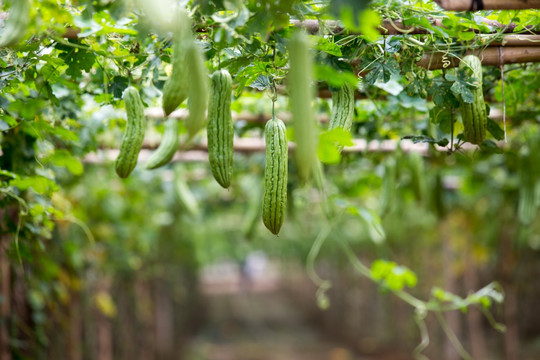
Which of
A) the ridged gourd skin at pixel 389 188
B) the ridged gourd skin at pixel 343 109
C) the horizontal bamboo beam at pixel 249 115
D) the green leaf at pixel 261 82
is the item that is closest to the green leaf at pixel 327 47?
the ridged gourd skin at pixel 343 109

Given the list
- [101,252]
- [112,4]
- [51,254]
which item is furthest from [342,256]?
[112,4]

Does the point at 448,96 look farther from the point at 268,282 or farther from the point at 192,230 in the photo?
the point at 268,282

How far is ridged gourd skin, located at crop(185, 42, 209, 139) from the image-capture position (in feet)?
5.16

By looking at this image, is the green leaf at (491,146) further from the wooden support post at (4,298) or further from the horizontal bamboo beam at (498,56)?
the wooden support post at (4,298)

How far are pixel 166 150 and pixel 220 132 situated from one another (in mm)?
1285

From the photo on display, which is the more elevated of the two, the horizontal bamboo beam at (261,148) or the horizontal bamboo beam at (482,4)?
the horizontal bamboo beam at (482,4)

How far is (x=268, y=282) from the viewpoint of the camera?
3600 cm

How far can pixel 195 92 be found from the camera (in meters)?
1.58

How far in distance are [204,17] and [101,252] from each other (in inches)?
218

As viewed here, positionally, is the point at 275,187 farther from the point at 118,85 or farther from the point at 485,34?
the point at 485,34

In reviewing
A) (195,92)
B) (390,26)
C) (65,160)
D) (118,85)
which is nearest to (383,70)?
(390,26)

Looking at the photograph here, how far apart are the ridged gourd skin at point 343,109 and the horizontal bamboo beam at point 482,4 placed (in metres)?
0.53

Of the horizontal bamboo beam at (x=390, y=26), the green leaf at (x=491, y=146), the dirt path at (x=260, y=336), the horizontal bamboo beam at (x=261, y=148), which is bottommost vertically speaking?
the dirt path at (x=260, y=336)

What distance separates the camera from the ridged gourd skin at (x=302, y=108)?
4.83 feet
